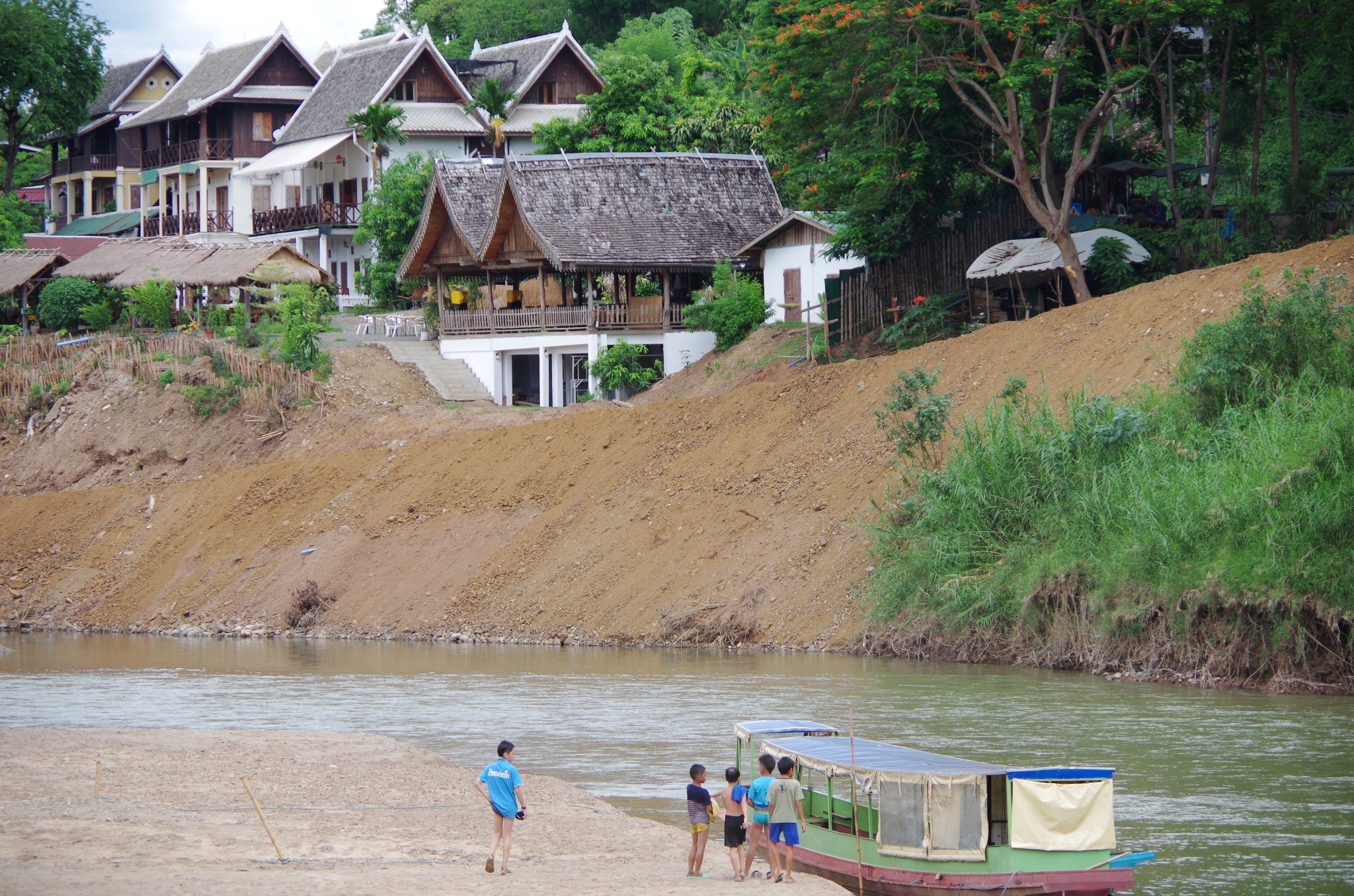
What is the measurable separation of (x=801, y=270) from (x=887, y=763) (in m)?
29.1

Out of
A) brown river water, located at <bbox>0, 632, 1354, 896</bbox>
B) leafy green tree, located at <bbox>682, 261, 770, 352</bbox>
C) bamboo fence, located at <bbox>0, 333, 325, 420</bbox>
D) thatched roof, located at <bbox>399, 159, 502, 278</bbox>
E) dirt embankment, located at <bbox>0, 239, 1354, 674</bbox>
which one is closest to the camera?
brown river water, located at <bbox>0, 632, 1354, 896</bbox>

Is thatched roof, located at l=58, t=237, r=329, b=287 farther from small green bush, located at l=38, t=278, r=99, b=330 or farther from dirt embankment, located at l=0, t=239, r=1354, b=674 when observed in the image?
dirt embankment, located at l=0, t=239, r=1354, b=674

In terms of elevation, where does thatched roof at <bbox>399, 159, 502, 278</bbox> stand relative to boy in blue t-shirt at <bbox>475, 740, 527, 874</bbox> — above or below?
above

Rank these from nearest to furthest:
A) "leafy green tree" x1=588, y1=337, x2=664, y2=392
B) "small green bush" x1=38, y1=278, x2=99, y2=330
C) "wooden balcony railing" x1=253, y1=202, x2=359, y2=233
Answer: "leafy green tree" x1=588, y1=337, x2=664, y2=392
"small green bush" x1=38, y1=278, x2=99, y2=330
"wooden balcony railing" x1=253, y1=202, x2=359, y2=233

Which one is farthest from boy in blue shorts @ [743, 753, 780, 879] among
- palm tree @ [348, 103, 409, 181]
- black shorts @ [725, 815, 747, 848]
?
palm tree @ [348, 103, 409, 181]

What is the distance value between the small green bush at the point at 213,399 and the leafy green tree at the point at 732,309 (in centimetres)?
1274

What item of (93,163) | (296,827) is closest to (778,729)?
(296,827)

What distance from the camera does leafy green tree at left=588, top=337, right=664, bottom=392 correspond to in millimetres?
42125

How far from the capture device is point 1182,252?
110 feet

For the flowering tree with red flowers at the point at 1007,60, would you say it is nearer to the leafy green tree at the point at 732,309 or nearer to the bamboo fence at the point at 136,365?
the leafy green tree at the point at 732,309

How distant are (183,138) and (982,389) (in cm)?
4622

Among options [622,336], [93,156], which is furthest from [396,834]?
[93,156]

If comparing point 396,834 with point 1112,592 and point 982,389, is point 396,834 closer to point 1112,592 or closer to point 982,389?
point 1112,592

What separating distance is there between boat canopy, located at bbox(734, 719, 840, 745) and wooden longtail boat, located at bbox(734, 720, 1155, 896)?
1739 mm
